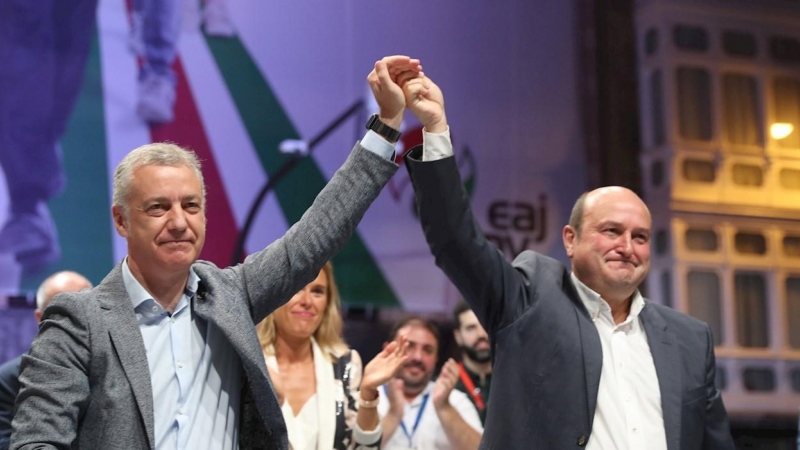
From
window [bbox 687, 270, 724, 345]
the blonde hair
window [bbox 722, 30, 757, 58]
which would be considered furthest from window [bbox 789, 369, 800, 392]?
the blonde hair

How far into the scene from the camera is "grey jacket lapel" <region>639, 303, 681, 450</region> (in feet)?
7.77

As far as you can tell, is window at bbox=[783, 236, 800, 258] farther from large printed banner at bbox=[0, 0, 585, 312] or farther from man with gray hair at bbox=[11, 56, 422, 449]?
man with gray hair at bbox=[11, 56, 422, 449]

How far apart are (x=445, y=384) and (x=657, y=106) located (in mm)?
4980

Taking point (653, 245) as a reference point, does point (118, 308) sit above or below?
below

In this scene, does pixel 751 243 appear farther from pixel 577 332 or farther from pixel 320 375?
pixel 577 332

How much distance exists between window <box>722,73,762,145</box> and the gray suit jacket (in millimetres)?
6894

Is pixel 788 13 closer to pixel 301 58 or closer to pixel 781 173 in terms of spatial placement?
pixel 781 173

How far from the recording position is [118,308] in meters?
1.73

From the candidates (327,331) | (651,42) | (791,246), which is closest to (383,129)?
(327,331)

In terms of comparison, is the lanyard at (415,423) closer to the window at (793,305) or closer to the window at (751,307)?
the window at (751,307)

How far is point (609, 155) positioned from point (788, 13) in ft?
7.71

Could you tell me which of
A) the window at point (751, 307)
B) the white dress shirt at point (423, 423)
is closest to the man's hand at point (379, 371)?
A: the white dress shirt at point (423, 423)

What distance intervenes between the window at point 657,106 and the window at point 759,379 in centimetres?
202

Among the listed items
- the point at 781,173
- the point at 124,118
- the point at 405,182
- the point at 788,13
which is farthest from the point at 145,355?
the point at 788,13
